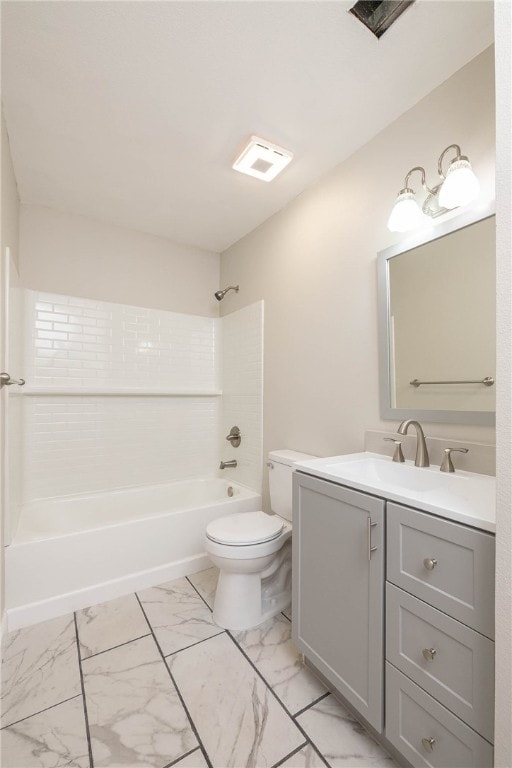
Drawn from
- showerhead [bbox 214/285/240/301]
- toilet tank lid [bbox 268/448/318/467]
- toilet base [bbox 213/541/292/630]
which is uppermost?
showerhead [bbox 214/285/240/301]

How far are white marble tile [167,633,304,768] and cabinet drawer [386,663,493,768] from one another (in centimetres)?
36

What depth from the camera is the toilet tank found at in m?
2.00

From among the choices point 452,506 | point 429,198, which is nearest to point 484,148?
point 429,198

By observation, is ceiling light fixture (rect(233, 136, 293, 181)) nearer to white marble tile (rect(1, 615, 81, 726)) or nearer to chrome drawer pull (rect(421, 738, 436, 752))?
chrome drawer pull (rect(421, 738, 436, 752))

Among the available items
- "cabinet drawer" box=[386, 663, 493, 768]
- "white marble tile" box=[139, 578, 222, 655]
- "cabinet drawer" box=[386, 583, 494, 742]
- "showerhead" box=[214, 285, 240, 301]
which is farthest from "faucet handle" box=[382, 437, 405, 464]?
"showerhead" box=[214, 285, 240, 301]

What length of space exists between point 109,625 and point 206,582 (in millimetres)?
581

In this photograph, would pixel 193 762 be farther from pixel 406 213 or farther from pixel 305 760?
pixel 406 213

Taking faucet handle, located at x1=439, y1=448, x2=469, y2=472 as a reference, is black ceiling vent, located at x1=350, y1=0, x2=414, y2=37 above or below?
above

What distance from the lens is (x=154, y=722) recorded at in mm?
1195

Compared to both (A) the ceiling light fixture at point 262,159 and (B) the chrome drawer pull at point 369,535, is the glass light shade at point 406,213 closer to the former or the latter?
(A) the ceiling light fixture at point 262,159

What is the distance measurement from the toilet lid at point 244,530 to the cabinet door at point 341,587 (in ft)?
1.02

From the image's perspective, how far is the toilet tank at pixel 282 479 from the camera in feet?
6.55

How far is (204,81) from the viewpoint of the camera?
1410 millimetres

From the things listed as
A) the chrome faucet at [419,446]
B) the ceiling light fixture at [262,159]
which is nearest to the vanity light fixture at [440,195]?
the ceiling light fixture at [262,159]
